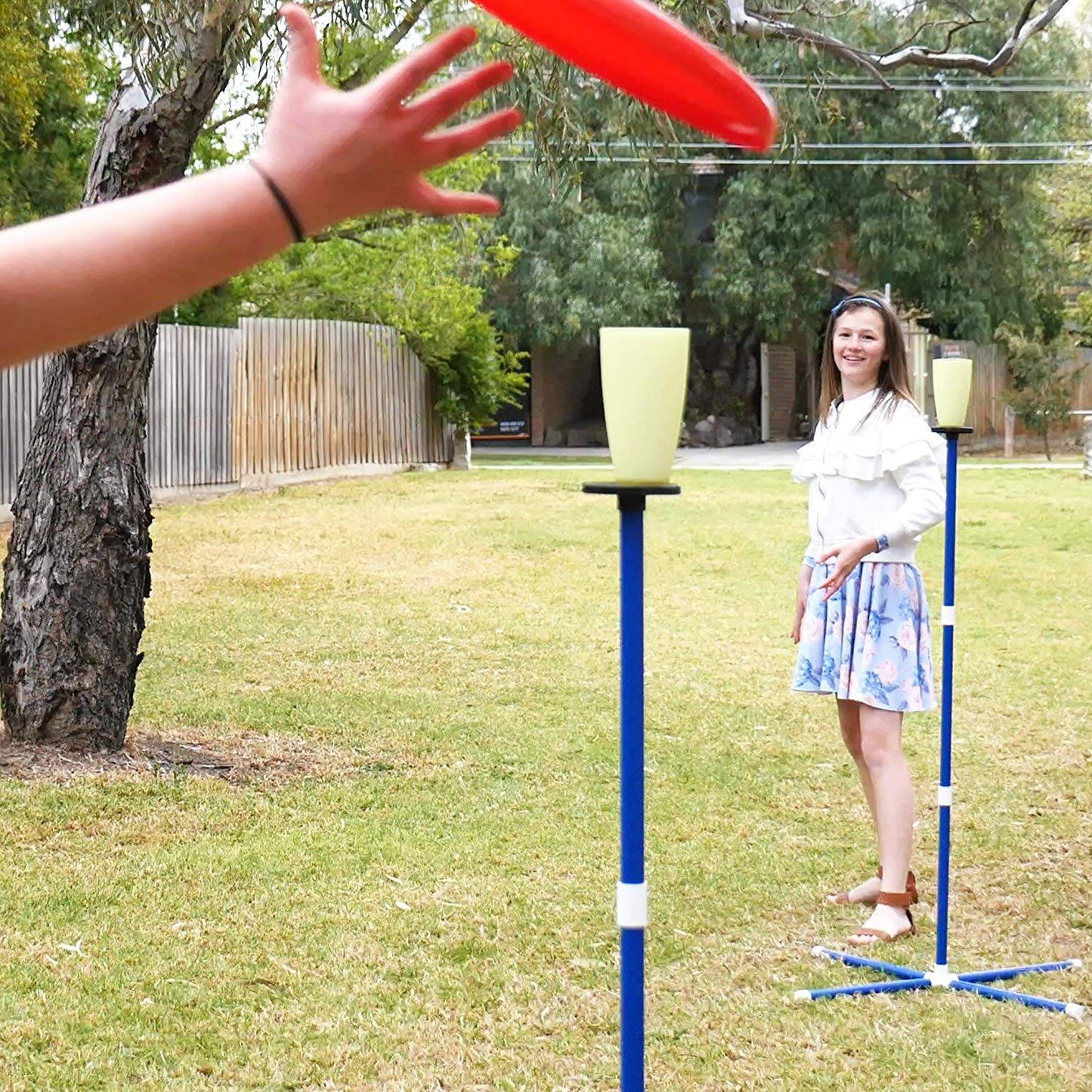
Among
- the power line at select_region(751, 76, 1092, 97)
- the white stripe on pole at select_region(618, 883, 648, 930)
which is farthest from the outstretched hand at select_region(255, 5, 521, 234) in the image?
the power line at select_region(751, 76, 1092, 97)

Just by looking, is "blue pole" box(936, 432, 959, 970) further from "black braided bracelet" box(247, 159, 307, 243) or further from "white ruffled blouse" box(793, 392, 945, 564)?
"black braided bracelet" box(247, 159, 307, 243)

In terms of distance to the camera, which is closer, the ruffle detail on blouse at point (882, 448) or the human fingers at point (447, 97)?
the human fingers at point (447, 97)

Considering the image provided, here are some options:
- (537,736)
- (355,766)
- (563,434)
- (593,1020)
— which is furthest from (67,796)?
(563,434)

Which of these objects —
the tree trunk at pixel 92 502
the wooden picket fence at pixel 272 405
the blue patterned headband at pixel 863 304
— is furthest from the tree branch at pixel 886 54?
the wooden picket fence at pixel 272 405

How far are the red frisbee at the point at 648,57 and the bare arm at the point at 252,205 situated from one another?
118 mm

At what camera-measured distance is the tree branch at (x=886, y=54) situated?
251 inches

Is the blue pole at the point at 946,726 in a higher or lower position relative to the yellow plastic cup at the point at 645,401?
lower

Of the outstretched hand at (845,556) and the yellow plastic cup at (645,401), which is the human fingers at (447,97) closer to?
the yellow plastic cup at (645,401)

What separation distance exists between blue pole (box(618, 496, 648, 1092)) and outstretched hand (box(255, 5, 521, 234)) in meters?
0.99

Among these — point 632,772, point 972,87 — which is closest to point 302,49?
point 632,772


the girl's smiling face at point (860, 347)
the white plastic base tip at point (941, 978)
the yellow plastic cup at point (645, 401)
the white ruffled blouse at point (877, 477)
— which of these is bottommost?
the white plastic base tip at point (941, 978)

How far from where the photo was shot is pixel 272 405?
62.9 feet

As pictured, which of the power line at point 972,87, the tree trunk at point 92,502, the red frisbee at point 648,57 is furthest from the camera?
the power line at point 972,87

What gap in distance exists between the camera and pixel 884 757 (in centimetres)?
433
